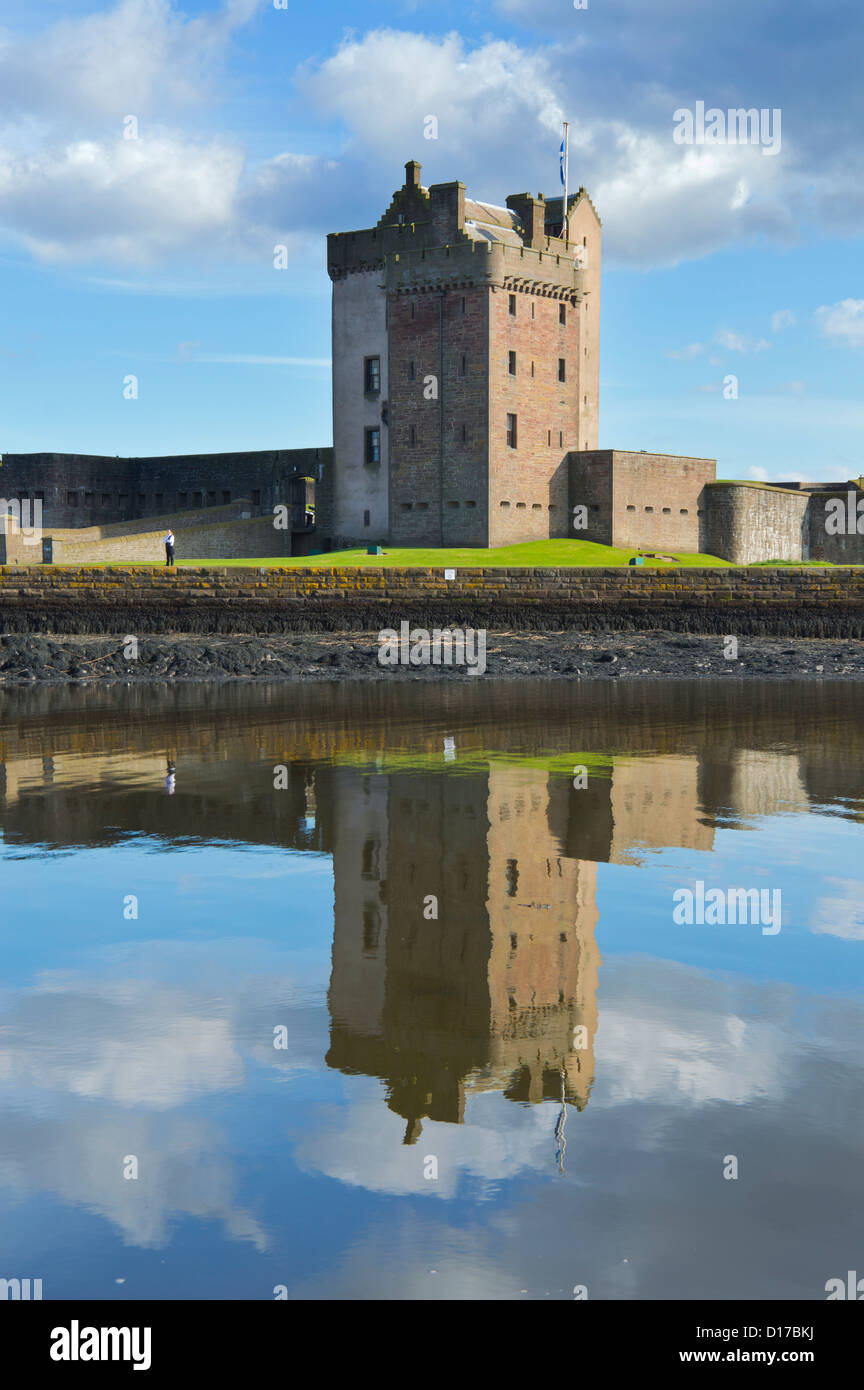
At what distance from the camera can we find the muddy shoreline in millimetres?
24312

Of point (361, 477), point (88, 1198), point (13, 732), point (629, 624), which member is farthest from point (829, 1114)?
point (361, 477)

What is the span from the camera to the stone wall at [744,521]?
58.4m

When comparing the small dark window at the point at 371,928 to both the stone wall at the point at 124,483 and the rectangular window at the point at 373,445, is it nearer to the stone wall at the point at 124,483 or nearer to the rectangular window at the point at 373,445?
the rectangular window at the point at 373,445

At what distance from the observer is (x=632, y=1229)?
3920mm

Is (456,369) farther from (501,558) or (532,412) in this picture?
(501,558)

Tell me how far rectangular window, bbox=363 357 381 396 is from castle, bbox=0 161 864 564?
8cm

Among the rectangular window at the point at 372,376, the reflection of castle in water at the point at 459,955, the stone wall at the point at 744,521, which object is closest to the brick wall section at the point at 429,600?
the reflection of castle in water at the point at 459,955

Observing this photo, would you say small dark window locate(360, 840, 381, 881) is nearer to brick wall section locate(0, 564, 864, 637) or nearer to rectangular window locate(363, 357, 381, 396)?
brick wall section locate(0, 564, 864, 637)

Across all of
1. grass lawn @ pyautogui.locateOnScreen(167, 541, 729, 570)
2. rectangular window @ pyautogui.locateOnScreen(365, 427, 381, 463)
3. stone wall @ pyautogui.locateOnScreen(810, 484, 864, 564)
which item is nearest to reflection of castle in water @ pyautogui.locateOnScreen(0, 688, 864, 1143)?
grass lawn @ pyautogui.locateOnScreen(167, 541, 729, 570)

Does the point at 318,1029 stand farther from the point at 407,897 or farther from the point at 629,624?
the point at 629,624

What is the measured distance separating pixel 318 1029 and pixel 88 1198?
5.01 feet

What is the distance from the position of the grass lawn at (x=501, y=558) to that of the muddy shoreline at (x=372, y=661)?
1369 cm

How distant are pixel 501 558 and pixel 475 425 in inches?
354

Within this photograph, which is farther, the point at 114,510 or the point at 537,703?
the point at 114,510
